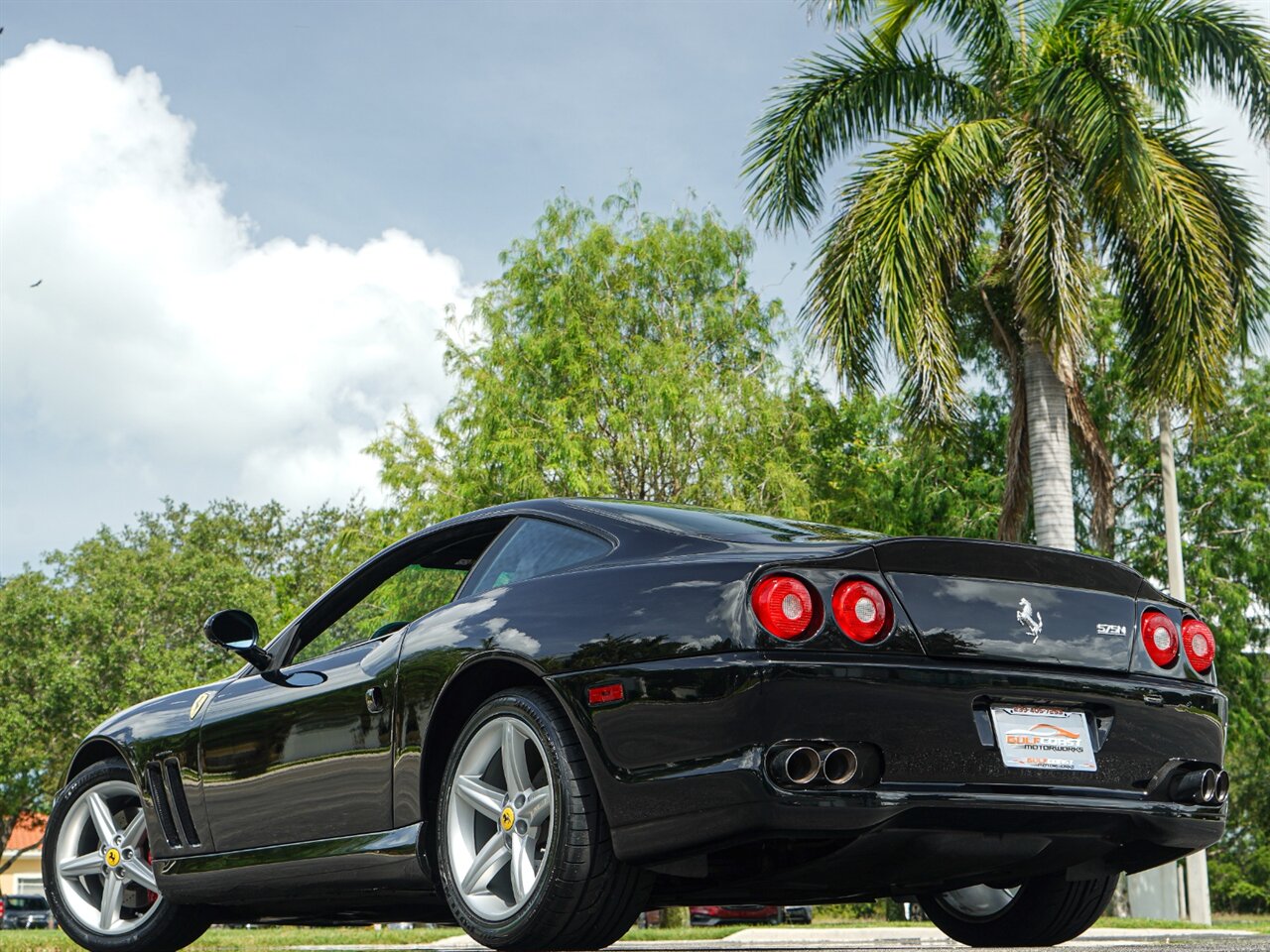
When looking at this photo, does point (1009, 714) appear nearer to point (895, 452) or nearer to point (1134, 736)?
point (1134, 736)

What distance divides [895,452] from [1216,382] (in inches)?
415

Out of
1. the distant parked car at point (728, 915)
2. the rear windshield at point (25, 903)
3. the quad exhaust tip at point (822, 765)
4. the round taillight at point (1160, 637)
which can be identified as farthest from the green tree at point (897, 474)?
the rear windshield at point (25, 903)

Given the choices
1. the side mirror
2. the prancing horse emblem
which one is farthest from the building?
Result: the prancing horse emblem

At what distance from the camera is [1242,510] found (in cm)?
2550

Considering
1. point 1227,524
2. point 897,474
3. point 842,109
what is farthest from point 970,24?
point 1227,524

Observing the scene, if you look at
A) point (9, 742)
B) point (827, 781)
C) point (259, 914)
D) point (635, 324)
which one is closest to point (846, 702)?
point (827, 781)

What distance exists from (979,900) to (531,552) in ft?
6.79

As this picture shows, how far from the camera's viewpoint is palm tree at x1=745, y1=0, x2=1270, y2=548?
610 inches

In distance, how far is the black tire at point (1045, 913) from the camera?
16.8 feet

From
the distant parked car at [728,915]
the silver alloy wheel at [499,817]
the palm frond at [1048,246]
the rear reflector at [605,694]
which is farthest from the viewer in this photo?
the distant parked car at [728,915]

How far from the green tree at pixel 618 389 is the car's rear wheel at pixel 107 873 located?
53.1 feet

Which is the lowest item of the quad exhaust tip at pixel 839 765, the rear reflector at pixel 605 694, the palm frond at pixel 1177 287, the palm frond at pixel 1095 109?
the quad exhaust tip at pixel 839 765

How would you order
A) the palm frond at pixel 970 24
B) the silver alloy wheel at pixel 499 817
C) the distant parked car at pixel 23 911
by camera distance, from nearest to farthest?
1. the silver alloy wheel at pixel 499 817
2. the palm frond at pixel 970 24
3. the distant parked car at pixel 23 911

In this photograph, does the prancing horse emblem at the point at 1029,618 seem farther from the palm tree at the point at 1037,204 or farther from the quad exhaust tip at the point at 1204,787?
the palm tree at the point at 1037,204
